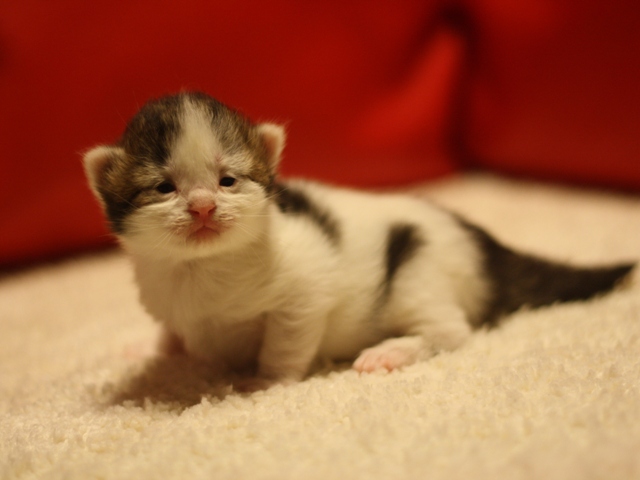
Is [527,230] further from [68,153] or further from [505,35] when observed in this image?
[68,153]

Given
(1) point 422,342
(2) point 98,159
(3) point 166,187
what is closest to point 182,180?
(3) point 166,187

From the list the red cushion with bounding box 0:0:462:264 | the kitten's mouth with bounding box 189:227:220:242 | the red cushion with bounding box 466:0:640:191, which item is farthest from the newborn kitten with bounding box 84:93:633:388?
the red cushion with bounding box 466:0:640:191

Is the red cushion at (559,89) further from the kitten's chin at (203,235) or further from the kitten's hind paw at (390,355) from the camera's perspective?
the kitten's chin at (203,235)

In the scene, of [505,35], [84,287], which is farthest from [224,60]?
[505,35]

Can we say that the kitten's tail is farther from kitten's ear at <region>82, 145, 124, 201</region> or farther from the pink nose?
kitten's ear at <region>82, 145, 124, 201</region>

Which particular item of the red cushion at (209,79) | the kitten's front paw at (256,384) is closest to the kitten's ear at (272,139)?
the kitten's front paw at (256,384)

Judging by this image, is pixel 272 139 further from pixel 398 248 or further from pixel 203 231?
pixel 398 248
